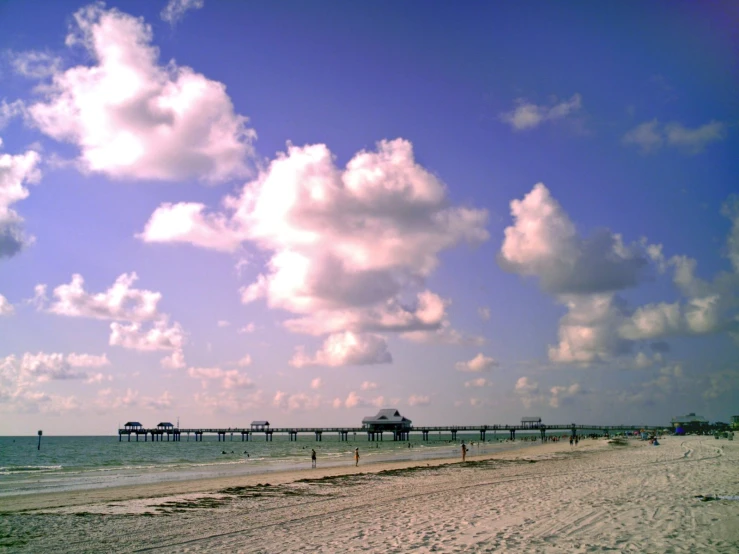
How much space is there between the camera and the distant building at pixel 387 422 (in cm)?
11762

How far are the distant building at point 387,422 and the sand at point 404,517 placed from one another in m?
96.1

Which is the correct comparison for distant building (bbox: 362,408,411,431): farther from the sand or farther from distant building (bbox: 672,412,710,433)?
the sand

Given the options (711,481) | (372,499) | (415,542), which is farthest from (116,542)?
(711,481)

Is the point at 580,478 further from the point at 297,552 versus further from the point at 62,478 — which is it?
the point at 62,478

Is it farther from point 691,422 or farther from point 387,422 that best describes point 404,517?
point 691,422

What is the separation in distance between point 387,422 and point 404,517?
10754cm

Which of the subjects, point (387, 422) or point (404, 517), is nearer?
point (404, 517)

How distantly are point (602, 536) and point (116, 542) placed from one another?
11570 mm

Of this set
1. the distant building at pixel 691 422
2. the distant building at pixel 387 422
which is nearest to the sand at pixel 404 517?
the distant building at pixel 387 422

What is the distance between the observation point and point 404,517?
14.8 meters

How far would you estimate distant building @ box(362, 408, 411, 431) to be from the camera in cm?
11762

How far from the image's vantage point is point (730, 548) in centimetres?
1002

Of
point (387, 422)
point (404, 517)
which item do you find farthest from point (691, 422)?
point (404, 517)

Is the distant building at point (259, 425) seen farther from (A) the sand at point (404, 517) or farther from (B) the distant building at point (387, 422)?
(A) the sand at point (404, 517)
